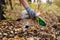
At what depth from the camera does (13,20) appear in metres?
4.62

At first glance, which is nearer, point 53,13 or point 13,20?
point 13,20

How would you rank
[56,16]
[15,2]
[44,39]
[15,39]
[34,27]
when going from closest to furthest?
[15,39]
[44,39]
[34,27]
[15,2]
[56,16]

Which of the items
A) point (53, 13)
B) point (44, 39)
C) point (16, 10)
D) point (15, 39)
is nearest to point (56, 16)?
point (53, 13)

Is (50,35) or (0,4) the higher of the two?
(0,4)

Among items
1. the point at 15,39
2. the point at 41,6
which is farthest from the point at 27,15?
the point at 41,6

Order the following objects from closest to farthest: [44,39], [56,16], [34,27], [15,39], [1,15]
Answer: [15,39]
[44,39]
[34,27]
[1,15]
[56,16]

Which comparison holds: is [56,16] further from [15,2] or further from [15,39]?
[15,39]

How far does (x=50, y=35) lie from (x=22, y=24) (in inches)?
25.3

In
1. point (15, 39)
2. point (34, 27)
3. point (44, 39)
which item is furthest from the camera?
point (34, 27)

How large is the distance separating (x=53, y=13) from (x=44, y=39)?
8.89ft

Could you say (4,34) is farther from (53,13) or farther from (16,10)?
(53,13)

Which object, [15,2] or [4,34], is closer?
[4,34]

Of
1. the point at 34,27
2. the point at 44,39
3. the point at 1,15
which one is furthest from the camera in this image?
the point at 1,15

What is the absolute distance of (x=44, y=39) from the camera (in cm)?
386
